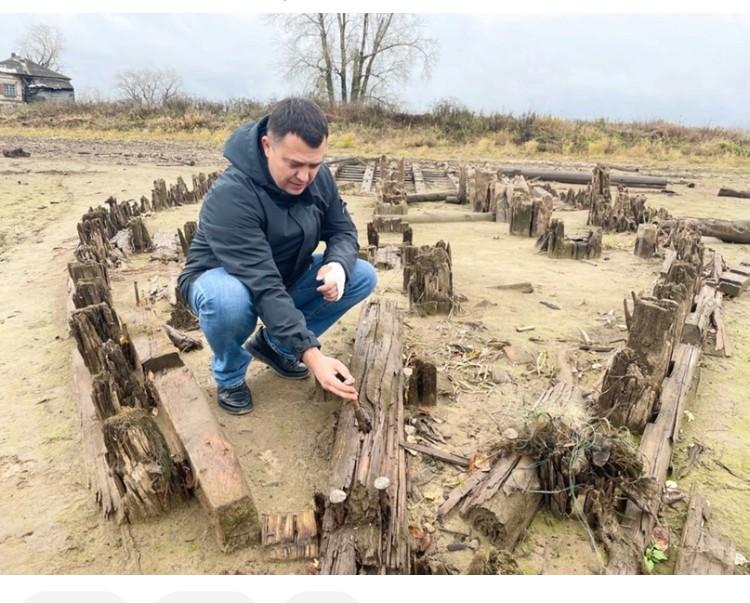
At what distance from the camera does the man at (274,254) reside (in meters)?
2.88

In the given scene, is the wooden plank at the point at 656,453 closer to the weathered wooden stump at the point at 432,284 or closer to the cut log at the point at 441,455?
the cut log at the point at 441,455

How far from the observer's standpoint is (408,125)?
28.6m

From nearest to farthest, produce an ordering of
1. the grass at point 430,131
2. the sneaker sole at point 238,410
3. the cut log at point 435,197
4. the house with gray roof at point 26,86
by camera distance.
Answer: the sneaker sole at point 238,410
the cut log at point 435,197
the grass at point 430,131
the house with gray roof at point 26,86

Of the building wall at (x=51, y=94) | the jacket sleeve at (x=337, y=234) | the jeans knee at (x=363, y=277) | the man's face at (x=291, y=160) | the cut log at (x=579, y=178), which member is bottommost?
the cut log at (x=579, y=178)

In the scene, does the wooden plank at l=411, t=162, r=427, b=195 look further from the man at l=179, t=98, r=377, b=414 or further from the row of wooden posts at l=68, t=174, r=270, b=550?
the row of wooden posts at l=68, t=174, r=270, b=550

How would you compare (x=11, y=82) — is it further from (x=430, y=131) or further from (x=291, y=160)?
(x=291, y=160)

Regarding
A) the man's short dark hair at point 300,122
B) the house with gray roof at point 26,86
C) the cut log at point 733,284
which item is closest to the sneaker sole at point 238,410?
the man's short dark hair at point 300,122

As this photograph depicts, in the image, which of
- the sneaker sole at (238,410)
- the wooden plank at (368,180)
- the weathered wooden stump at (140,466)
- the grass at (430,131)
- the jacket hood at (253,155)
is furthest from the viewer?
the grass at (430,131)

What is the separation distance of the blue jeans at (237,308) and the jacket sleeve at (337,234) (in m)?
0.14

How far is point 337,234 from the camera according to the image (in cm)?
378

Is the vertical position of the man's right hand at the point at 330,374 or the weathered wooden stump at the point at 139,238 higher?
the man's right hand at the point at 330,374

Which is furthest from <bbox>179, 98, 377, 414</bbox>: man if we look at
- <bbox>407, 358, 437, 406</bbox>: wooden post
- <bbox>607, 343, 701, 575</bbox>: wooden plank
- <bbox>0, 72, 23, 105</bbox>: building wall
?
<bbox>0, 72, 23, 105</bbox>: building wall

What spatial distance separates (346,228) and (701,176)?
55.4ft

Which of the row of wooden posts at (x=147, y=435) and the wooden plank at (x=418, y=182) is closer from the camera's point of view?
the row of wooden posts at (x=147, y=435)
